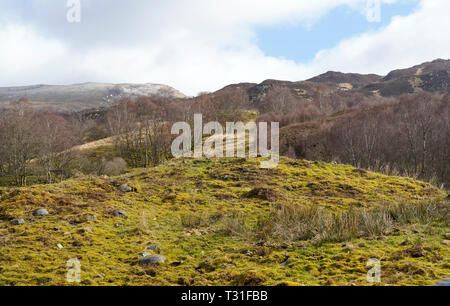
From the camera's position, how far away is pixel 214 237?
25.9ft

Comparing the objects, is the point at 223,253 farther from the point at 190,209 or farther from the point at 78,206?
the point at 78,206

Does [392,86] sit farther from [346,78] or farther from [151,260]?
[151,260]

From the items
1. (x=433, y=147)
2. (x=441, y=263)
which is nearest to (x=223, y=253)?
(x=441, y=263)

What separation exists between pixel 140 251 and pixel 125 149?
175 feet

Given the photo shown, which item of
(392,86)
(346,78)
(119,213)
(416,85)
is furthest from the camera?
(346,78)

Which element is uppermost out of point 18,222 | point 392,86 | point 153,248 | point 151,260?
point 392,86

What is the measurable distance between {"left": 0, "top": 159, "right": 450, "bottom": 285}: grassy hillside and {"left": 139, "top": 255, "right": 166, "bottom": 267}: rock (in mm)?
100

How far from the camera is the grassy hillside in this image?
199 inches

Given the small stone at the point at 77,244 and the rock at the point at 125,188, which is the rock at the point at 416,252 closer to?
the small stone at the point at 77,244

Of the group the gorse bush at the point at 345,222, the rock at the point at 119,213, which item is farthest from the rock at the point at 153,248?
the rock at the point at 119,213

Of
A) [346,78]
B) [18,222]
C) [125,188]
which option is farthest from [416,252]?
[346,78]

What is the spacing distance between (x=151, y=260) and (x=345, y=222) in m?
4.50

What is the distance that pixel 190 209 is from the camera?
11.0 metres
